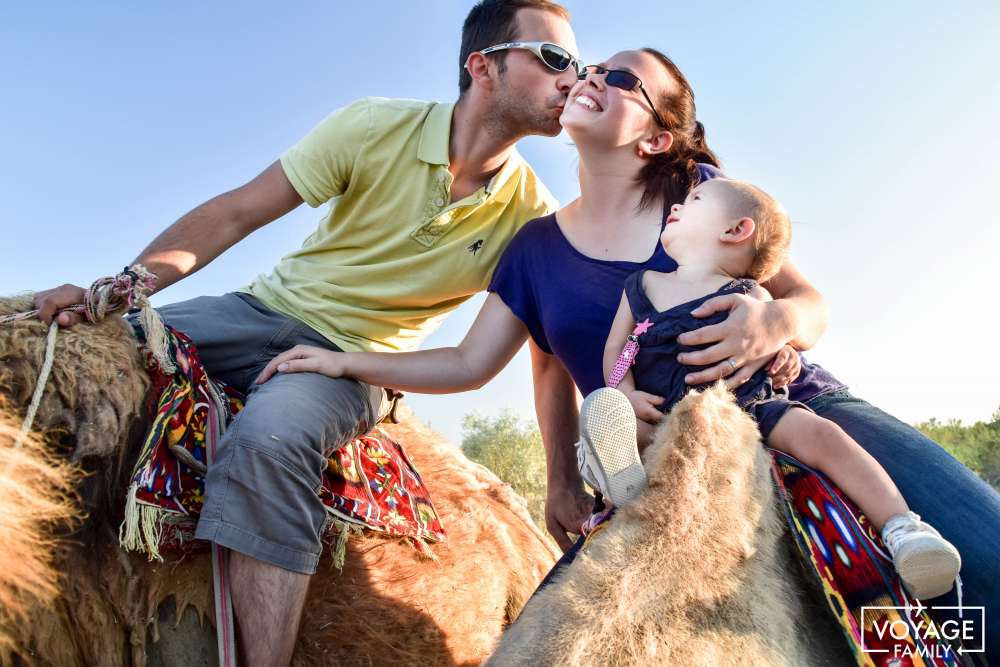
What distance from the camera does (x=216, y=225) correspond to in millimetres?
2920

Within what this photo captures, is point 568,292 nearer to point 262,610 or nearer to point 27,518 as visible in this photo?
point 262,610

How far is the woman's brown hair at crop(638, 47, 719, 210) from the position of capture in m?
2.71

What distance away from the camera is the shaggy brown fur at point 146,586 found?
2.09m

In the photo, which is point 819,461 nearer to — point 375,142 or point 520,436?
point 375,142

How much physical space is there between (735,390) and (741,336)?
0.48ft

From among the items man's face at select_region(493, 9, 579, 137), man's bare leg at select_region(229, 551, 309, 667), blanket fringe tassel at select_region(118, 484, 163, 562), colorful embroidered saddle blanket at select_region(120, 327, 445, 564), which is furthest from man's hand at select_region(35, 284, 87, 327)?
man's face at select_region(493, 9, 579, 137)

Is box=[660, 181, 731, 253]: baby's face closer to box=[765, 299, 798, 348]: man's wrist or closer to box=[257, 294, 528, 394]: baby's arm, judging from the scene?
box=[765, 299, 798, 348]: man's wrist

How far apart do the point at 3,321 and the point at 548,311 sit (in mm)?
1551

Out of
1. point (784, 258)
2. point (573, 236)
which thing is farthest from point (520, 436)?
point (784, 258)

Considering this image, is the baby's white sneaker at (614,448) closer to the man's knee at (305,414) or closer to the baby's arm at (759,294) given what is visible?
the baby's arm at (759,294)

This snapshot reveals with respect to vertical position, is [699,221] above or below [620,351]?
above

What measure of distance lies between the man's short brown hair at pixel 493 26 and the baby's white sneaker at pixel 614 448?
218cm

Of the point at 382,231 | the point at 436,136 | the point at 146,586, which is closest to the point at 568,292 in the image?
the point at 382,231

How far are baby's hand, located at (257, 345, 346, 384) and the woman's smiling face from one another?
3.52 feet
